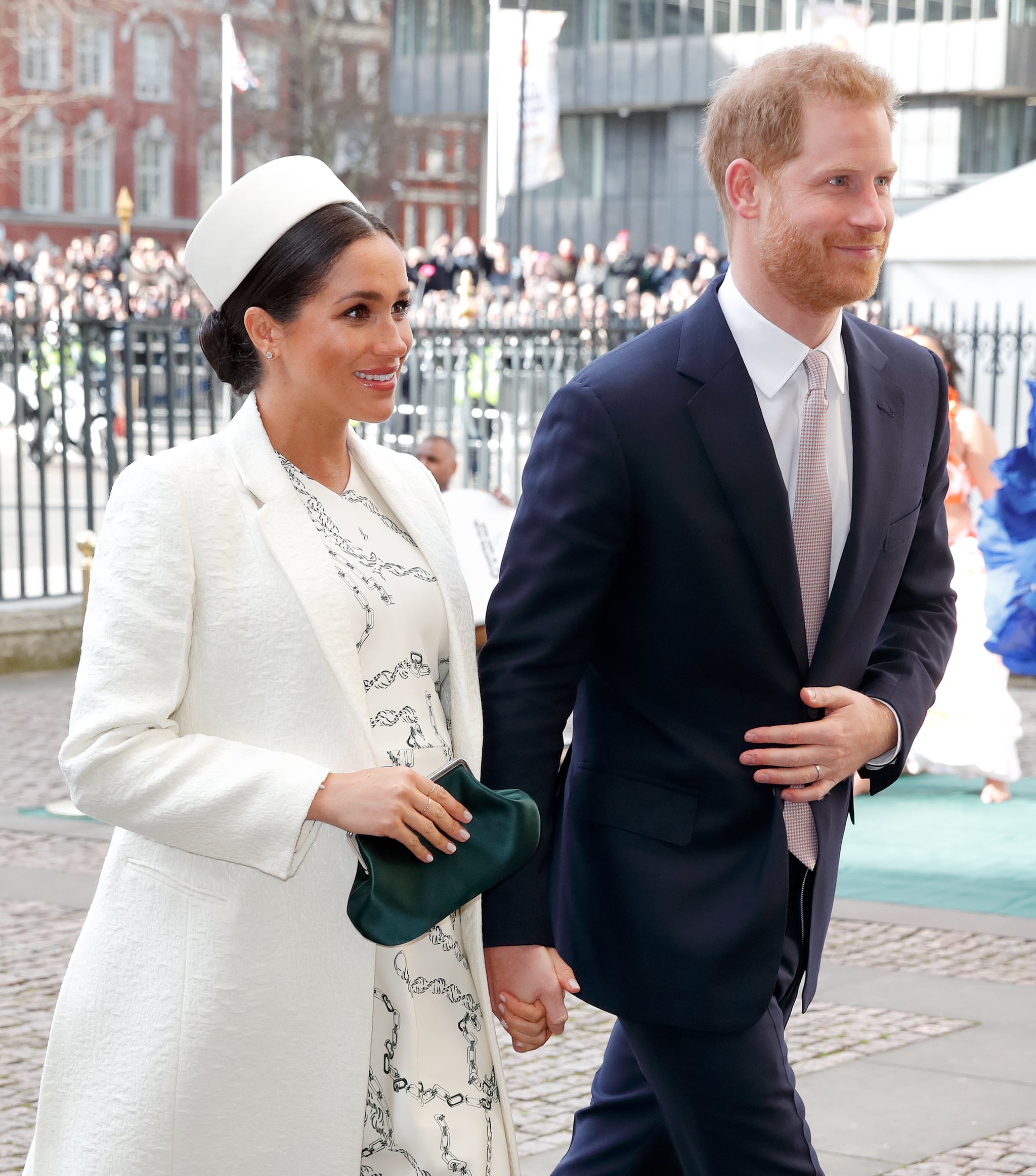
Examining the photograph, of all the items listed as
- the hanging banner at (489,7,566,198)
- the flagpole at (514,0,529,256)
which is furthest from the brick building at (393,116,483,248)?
the flagpole at (514,0,529,256)

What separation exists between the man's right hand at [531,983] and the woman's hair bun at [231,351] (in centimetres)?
85

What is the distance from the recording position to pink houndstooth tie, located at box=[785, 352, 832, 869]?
2.50 meters

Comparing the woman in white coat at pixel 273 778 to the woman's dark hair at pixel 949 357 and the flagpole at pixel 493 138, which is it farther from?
the flagpole at pixel 493 138

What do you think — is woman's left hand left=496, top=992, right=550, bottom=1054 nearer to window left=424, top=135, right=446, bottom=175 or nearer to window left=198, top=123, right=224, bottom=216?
window left=198, top=123, right=224, bottom=216

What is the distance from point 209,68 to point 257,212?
57.9 meters

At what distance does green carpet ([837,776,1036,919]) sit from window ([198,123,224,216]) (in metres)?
52.9

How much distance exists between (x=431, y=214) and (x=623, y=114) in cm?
1646

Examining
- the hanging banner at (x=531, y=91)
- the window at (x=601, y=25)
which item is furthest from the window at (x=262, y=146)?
the hanging banner at (x=531, y=91)

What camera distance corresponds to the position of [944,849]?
7.40 metres

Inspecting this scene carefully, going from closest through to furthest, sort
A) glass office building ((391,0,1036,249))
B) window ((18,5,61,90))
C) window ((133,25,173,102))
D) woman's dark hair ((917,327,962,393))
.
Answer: woman's dark hair ((917,327,962,393)) < glass office building ((391,0,1036,249)) < window ((18,5,61,90)) < window ((133,25,173,102))

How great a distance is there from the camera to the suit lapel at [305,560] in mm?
2379

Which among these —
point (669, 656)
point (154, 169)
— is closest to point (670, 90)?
point (154, 169)

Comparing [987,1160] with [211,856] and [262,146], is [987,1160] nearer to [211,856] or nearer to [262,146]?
[211,856]

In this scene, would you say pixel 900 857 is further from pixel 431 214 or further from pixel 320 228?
pixel 431 214
